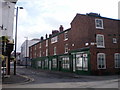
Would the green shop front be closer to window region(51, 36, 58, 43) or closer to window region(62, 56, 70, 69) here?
window region(62, 56, 70, 69)

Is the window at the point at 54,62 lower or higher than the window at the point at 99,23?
lower

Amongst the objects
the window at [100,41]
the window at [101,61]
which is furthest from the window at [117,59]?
the window at [100,41]

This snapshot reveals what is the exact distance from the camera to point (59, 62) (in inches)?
1448

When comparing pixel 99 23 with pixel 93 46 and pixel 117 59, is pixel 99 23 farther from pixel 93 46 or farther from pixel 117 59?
pixel 117 59

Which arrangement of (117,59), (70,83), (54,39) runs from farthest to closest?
1. (54,39)
2. (117,59)
3. (70,83)

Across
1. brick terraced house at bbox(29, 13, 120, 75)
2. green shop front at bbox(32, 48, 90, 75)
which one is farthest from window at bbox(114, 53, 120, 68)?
green shop front at bbox(32, 48, 90, 75)

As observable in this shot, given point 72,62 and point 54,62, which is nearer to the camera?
point 72,62

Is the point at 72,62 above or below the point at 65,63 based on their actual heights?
above

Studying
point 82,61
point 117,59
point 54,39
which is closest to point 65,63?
point 82,61

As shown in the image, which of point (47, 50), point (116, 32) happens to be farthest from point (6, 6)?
point (47, 50)

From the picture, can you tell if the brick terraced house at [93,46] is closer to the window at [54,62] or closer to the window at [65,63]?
the window at [65,63]

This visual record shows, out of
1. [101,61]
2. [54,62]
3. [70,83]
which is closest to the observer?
[70,83]

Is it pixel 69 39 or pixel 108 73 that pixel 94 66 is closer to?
pixel 108 73

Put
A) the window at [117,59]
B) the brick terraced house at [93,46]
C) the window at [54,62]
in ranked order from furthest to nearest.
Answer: the window at [54,62], the window at [117,59], the brick terraced house at [93,46]
